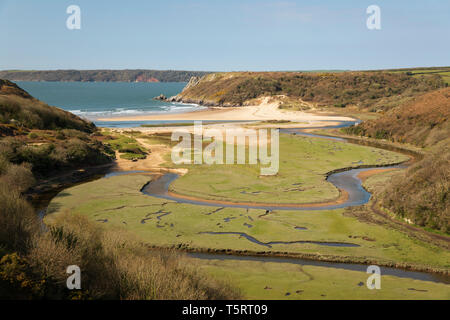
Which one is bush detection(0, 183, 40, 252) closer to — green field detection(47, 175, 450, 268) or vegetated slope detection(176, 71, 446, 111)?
green field detection(47, 175, 450, 268)

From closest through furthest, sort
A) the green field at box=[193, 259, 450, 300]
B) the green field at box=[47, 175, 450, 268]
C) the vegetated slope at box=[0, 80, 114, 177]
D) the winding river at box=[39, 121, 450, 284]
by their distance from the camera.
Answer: the green field at box=[193, 259, 450, 300] < the winding river at box=[39, 121, 450, 284] < the green field at box=[47, 175, 450, 268] < the vegetated slope at box=[0, 80, 114, 177]

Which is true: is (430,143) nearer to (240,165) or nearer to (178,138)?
(240,165)

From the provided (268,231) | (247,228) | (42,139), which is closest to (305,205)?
(268,231)

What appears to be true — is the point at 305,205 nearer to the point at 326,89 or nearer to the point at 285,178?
the point at 285,178

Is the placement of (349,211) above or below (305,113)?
below

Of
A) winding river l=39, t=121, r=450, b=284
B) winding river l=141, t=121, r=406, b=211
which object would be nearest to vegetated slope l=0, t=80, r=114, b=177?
winding river l=39, t=121, r=450, b=284
